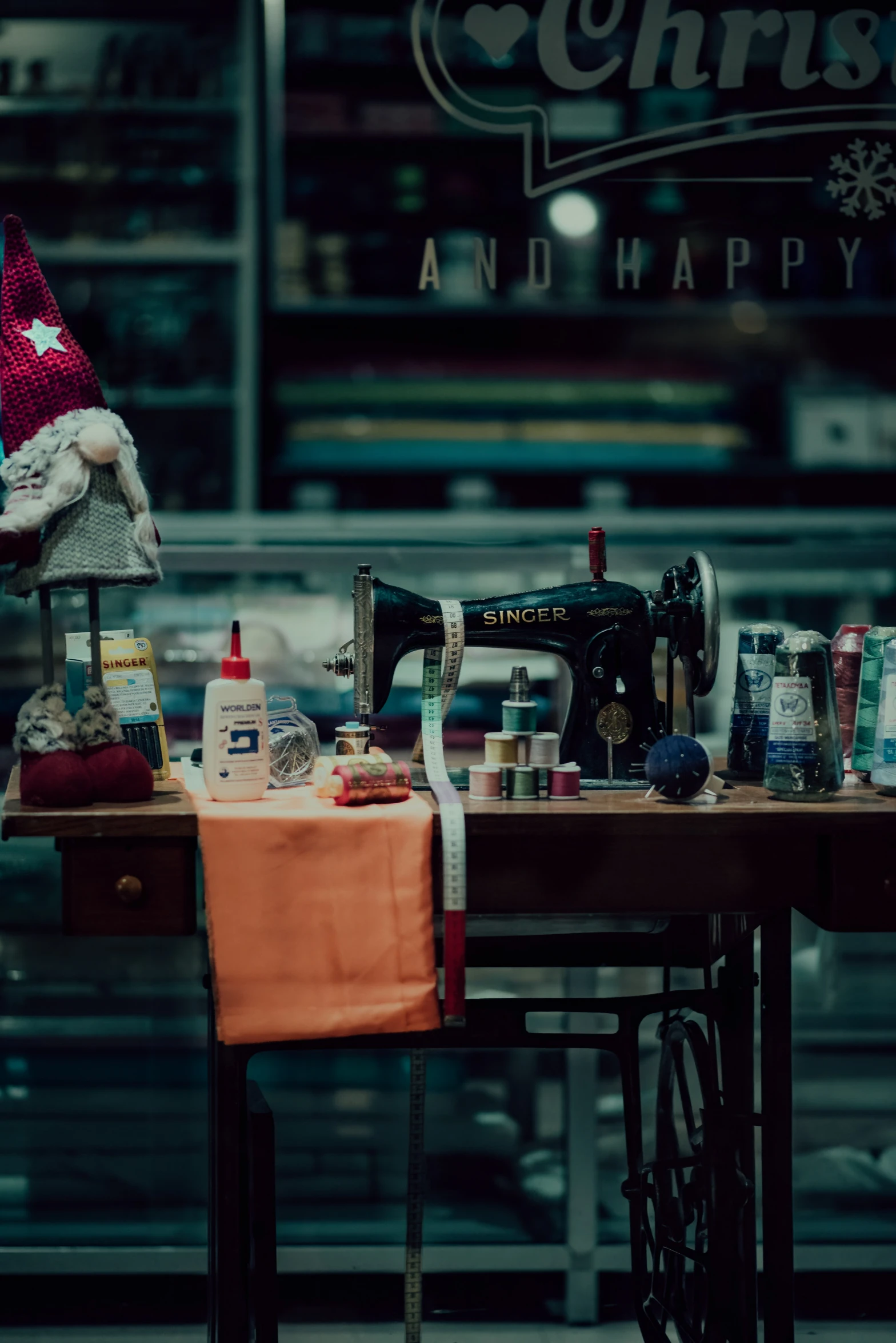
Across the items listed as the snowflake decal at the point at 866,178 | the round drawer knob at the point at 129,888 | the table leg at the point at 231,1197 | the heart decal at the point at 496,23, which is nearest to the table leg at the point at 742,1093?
the table leg at the point at 231,1197

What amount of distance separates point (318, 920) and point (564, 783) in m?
0.34

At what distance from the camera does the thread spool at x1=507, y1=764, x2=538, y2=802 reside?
5.80 feet

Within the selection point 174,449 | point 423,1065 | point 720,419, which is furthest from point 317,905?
point 720,419

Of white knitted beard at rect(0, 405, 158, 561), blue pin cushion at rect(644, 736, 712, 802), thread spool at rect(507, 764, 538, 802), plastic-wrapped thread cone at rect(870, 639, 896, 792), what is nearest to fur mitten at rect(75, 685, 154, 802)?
white knitted beard at rect(0, 405, 158, 561)

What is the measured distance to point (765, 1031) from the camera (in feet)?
5.82

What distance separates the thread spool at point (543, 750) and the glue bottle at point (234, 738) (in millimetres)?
327

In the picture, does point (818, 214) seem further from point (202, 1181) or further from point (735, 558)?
point (202, 1181)

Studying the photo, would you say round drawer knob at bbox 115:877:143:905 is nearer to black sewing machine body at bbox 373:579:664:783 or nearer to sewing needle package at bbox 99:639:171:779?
sewing needle package at bbox 99:639:171:779

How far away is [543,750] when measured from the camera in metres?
1.79

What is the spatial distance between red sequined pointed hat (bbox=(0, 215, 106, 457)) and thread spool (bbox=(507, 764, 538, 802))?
2.24 feet

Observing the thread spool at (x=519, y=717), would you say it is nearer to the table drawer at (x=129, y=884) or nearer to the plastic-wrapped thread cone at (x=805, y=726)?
the plastic-wrapped thread cone at (x=805, y=726)

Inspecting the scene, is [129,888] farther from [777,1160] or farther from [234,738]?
[777,1160]

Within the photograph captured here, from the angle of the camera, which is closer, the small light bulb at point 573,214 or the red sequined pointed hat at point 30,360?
the red sequined pointed hat at point 30,360

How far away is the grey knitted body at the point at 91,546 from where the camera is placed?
172 cm
